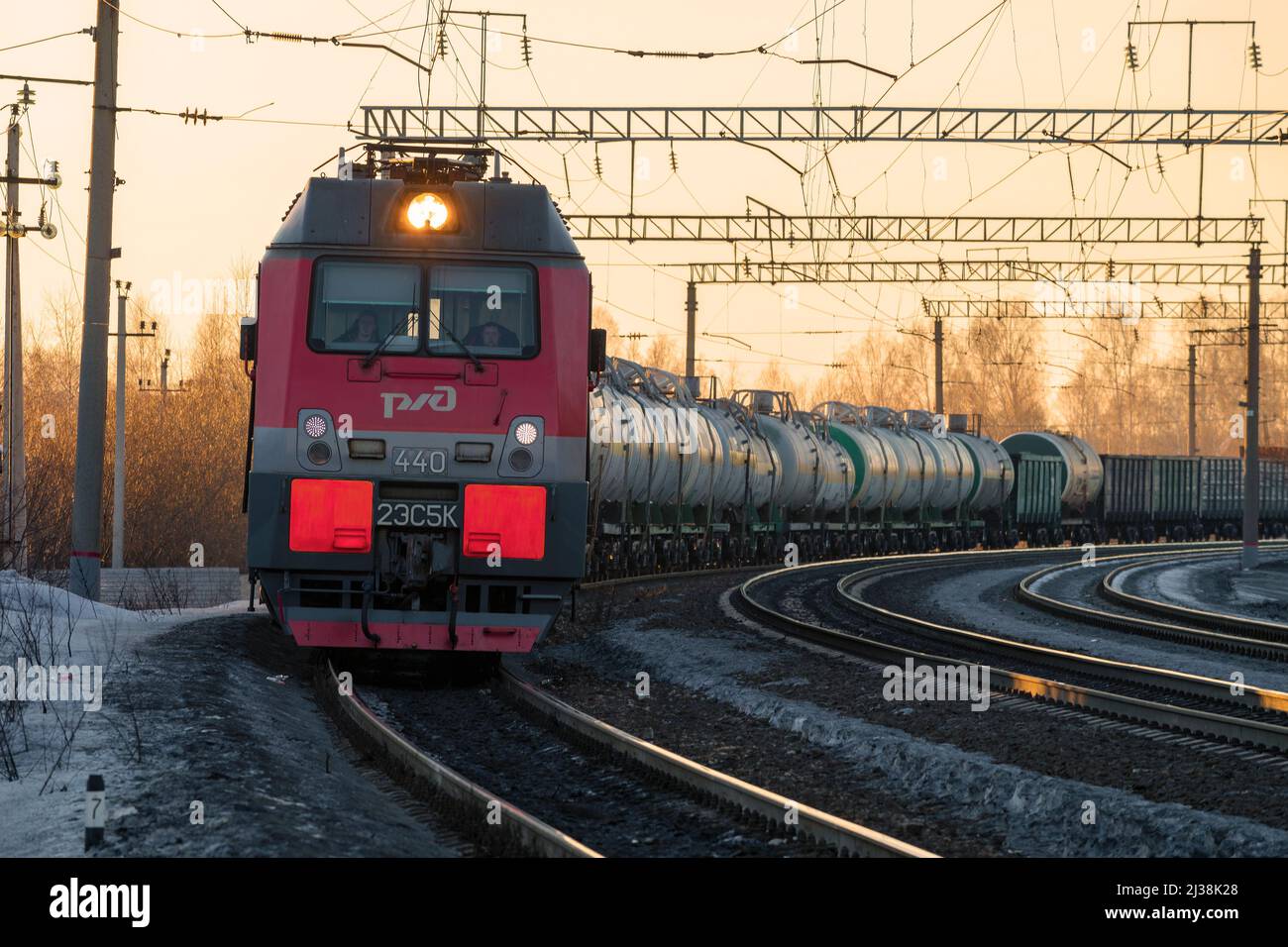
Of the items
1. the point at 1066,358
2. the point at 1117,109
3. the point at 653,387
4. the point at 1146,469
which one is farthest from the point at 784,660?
the point at 1066,358

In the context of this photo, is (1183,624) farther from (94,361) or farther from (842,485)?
(842,485)

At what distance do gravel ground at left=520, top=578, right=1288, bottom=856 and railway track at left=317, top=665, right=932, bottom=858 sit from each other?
1.80 ft

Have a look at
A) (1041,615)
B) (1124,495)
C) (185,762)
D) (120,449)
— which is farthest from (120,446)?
(1124,495)

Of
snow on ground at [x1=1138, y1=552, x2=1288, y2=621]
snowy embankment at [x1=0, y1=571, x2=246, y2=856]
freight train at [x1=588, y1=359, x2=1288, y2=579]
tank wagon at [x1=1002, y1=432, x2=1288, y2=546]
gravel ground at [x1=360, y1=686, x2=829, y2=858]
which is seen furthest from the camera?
tank wagon at [x1=1002, y1=432, x2=1288, y2=546]

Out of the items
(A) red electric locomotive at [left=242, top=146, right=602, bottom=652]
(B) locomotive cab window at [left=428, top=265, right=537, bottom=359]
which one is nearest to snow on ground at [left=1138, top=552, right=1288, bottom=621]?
(A) red electric locomotive at [left=242, top=146, right=602, bottom=652]

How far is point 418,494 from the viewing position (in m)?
11.5

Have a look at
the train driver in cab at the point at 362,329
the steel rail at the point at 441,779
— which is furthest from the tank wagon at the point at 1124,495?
the steel rail at the point at 441,779

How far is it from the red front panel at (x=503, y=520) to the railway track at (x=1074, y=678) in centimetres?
378

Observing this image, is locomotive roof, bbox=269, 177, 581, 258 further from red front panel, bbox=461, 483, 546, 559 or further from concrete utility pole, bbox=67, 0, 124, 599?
concrete utility pole, bbox=67, 0, 124, 599

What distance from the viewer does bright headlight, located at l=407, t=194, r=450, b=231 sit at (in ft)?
38.9

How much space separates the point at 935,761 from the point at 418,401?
4433mm
